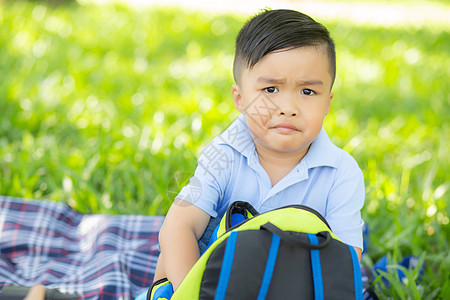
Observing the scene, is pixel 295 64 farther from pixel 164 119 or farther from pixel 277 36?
pixel 164 119

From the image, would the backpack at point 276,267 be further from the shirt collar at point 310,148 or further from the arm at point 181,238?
the shirt collar at point 310,148

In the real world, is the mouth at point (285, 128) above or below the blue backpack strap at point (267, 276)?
above

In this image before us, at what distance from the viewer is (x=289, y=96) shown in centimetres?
145

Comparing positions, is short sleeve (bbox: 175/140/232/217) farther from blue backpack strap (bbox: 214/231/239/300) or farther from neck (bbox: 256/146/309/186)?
blue backpack strap (bbox: 214/231/239/300)

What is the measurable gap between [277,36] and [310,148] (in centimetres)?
38

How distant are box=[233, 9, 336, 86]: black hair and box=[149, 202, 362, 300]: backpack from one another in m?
0.51

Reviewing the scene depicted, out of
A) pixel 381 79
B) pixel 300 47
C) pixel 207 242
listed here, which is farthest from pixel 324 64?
pixel 381 79

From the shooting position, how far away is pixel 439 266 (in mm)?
2072

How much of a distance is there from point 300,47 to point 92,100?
212cm

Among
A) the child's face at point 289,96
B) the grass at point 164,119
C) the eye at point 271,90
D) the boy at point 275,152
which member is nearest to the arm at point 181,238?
the boy at point 275,152

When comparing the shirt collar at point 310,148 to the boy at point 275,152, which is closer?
the boy at point 275,152

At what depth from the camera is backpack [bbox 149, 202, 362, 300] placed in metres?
1.15

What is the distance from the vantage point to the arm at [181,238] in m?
1.41

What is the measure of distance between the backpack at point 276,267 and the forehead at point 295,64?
43 centimetres
